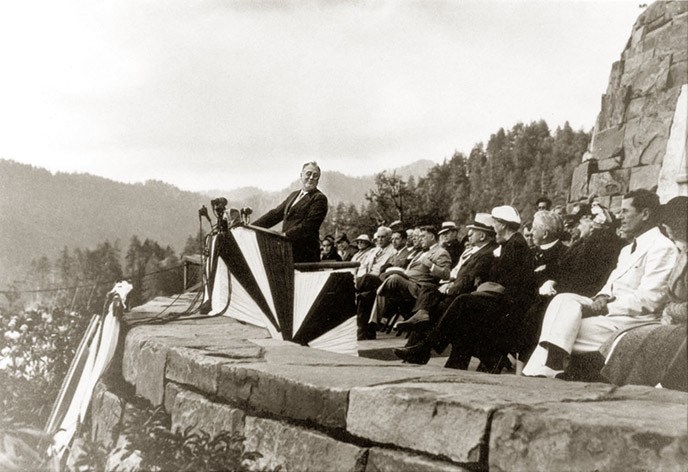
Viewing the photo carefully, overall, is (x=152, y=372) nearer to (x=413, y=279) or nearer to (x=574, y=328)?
(x=574, y=328)

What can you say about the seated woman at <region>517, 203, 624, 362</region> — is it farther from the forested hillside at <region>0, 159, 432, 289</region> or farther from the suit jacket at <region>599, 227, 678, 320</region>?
the forested hillside at <region>0, 159, 432, 289</region>

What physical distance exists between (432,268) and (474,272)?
1.65 meters

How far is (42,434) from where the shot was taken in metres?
4.96

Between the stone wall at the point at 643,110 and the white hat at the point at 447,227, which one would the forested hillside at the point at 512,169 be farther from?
the white hat at the point at 447,227

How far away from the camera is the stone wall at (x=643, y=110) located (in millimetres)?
9070

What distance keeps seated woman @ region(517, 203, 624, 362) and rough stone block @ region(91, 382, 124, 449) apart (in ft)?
8.74

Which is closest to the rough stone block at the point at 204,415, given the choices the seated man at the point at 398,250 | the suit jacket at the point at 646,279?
the suit jacket at the point at 646,279

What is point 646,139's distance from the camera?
31.5 feet

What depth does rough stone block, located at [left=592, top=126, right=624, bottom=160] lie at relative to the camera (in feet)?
33.2

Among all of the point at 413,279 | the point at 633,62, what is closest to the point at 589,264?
the point at 413,279

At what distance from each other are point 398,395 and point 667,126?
790 centimetres

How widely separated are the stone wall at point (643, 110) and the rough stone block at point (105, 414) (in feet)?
21.5

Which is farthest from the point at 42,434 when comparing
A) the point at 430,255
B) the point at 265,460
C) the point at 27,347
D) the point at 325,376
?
the point at 430,255

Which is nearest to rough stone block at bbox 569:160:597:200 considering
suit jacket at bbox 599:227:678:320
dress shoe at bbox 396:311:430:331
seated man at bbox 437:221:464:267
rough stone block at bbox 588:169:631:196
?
rough stone block at bbox 588:169:631:196
